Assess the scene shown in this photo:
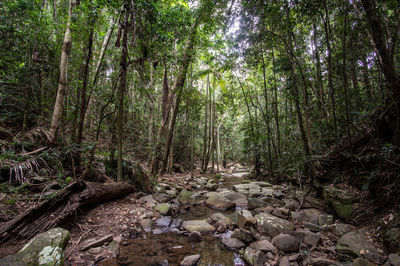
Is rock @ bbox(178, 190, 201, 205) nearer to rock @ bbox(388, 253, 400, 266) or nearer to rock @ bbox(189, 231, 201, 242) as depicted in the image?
rock @ bbox(189, 231, 201, 242)

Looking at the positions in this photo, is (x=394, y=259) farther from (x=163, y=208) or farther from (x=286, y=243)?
(x=163, y=208)

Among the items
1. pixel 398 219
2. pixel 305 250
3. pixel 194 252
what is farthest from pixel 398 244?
pixel 194 252

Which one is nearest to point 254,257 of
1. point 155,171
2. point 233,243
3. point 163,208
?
point 233,243

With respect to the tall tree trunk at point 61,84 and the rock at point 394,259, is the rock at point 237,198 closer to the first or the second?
the rock at point 394,259

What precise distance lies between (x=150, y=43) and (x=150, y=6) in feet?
3.15

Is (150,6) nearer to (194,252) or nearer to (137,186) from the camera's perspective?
(137,186)

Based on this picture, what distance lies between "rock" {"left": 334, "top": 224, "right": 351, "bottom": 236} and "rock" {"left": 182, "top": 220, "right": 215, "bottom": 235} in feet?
8.34

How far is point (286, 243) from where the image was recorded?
3.31 meters

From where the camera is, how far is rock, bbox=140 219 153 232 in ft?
13.6

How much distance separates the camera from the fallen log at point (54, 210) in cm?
264

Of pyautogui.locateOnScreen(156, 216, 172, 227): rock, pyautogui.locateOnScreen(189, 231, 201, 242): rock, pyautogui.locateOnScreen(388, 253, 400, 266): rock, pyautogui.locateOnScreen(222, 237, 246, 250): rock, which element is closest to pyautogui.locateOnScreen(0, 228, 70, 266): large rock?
pyautogui.locateOnScreen(156, 216, 172, 227): rock

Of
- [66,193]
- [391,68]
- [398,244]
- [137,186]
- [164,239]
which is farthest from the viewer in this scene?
[137,186]

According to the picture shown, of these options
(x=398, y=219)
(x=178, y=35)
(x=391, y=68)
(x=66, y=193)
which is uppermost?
(x=178, y=35)

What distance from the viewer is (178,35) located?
253 inches
